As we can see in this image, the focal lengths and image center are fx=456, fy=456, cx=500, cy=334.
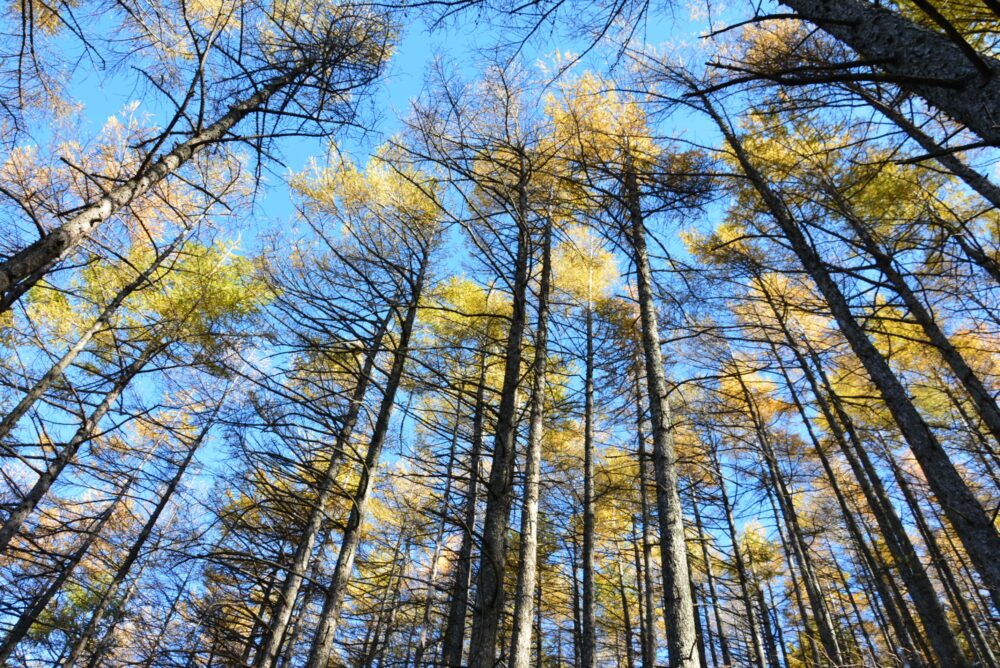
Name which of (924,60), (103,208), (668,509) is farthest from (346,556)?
(924,60)

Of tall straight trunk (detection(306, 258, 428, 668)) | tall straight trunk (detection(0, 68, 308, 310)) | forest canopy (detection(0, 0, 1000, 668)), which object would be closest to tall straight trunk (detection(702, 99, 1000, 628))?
forest canopy (detection(0, 0, 1000, 668))

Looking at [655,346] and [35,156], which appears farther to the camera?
[35,156]

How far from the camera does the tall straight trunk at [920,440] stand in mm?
3781

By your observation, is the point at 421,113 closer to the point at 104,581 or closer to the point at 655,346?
the point at 655,346

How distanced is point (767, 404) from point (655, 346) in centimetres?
797

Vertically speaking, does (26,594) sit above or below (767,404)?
below

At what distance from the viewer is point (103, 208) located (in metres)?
3.22

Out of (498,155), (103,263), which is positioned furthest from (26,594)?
(498,155)

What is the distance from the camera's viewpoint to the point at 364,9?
364 centimetres

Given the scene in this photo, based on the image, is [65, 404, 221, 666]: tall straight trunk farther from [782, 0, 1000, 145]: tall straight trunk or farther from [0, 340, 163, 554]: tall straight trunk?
[782, 0, 1000, 145]: tall straight trunk

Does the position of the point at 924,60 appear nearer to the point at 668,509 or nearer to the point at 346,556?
the point at 668,509

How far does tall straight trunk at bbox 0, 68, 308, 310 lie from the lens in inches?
104

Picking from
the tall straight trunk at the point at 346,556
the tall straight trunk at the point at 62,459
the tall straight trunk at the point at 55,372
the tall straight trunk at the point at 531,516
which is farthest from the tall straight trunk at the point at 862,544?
the tall straight trunk at the point at 62,459

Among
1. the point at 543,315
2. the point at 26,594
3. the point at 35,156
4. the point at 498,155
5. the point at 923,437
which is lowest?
the point at 26,594
